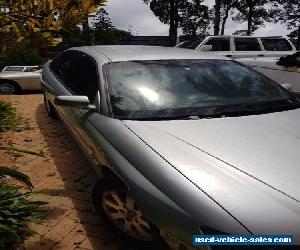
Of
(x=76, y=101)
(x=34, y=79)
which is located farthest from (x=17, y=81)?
(x=76, y=101)

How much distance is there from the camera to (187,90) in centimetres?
331

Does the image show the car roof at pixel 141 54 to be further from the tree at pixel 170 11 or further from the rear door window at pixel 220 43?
the tree at pixel 170 11

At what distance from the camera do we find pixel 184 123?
2.80m

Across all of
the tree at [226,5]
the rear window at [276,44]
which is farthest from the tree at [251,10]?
the rear window at [276,44]

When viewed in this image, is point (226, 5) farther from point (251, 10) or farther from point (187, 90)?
point (187, 90)

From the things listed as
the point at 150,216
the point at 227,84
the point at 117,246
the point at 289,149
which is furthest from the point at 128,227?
the point at 227,84

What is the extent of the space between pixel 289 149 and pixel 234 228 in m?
0.85

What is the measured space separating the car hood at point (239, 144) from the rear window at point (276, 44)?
9407 mm

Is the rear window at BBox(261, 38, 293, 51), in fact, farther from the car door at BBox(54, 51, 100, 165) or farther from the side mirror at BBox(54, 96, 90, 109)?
the side mirror at BBox(54, 96, 90, 109)

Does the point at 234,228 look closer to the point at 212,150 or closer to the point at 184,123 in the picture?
the point at 212,150

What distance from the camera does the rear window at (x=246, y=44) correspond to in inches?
444

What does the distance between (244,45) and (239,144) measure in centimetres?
961

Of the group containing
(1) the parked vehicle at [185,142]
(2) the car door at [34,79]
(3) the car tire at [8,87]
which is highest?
(1) the parked vehicle at [185,142]

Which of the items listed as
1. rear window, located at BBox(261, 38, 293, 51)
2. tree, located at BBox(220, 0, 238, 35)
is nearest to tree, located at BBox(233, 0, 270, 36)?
tree, located at BBox(220, 0, 238, 35)
